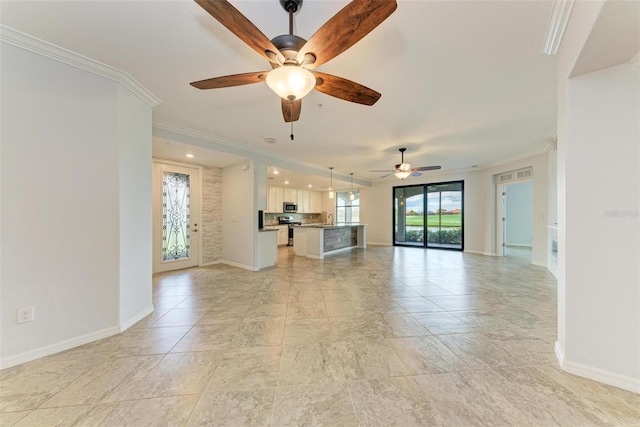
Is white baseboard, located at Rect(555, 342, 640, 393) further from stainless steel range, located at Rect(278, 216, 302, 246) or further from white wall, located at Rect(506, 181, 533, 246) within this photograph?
white wall, located at Rect(506, 181, 533, 246)

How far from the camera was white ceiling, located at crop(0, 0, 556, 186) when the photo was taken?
1.65 meters

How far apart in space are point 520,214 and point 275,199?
9.44 meters

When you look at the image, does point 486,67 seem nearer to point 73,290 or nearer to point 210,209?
point 73,290

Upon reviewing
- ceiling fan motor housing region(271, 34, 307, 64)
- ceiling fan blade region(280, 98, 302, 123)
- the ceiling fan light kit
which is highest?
ceiling fan motor housing region(271, 34, 307, 64)

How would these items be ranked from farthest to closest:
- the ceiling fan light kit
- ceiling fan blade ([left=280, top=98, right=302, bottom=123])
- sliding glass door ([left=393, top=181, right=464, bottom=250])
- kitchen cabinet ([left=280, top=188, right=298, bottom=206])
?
kitchen cabinet ([left=280, top=188, right=298, bottom=206]), sliding glass door ([left=393, top=181, right=464, bottom=250]), ceiling fan blade ([left=280, top=98, right=302, bottom=123]), the ceiling fan light kit

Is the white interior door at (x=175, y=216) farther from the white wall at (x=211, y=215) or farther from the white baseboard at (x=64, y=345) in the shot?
the white baseboard at (x=64, y=345)

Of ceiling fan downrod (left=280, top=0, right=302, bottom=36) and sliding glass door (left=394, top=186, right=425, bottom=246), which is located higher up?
ceiling fan downrod (left=280, top=0, right=302, bottom=36)

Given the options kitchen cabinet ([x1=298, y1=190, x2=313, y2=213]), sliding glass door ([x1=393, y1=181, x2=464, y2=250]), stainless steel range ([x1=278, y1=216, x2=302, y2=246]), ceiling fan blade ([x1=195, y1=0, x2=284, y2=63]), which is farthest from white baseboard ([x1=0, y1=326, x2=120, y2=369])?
sliding glass door ([x1=393, y1=181, x2=464, y2=250])

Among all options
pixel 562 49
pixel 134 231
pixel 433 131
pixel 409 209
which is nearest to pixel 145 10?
pixel 134 231

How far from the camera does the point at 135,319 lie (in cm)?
257

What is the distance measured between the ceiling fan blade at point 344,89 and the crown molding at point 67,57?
2124 millimetres

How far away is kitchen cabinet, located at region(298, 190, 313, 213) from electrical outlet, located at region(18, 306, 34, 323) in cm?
786

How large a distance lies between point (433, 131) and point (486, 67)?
1736 millimetres

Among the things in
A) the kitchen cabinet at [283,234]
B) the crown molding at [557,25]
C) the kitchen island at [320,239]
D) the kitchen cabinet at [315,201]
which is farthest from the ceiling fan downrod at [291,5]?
the kitchen cabinet at [315,201]
